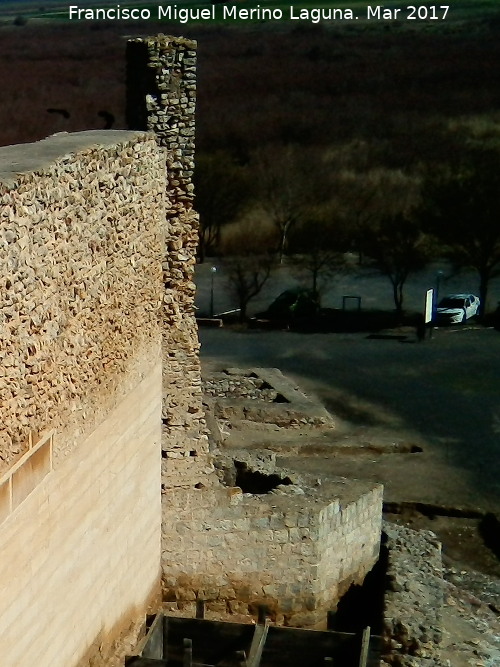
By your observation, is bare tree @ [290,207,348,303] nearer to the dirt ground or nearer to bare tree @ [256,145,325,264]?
bare tree @ [256,145,325,264]

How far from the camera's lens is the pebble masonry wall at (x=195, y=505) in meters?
8.41

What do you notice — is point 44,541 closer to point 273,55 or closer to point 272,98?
point 272,98

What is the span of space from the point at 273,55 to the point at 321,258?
18656 mm

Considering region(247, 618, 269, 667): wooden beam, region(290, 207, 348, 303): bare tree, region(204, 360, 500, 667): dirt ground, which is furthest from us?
region(290, 207, 348, 303): bare tree

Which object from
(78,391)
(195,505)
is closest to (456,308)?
(195,505)

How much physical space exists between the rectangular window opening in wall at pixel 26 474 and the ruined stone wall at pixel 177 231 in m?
2.60

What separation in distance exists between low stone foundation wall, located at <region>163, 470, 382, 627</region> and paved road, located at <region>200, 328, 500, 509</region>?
4791 millimetres

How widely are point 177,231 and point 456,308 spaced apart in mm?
17447

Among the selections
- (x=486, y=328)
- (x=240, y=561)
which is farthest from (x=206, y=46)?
(x=240, y=561)

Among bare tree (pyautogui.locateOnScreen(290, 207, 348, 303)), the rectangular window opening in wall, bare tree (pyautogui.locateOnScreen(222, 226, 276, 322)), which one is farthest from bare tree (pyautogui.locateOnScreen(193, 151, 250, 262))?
the rectangular window opening in wall

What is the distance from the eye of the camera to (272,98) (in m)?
40.6

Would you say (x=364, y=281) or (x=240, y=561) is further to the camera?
Result: (x=364, y=281)

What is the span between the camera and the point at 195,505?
9156 mm

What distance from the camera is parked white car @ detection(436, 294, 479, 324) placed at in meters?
24.9
